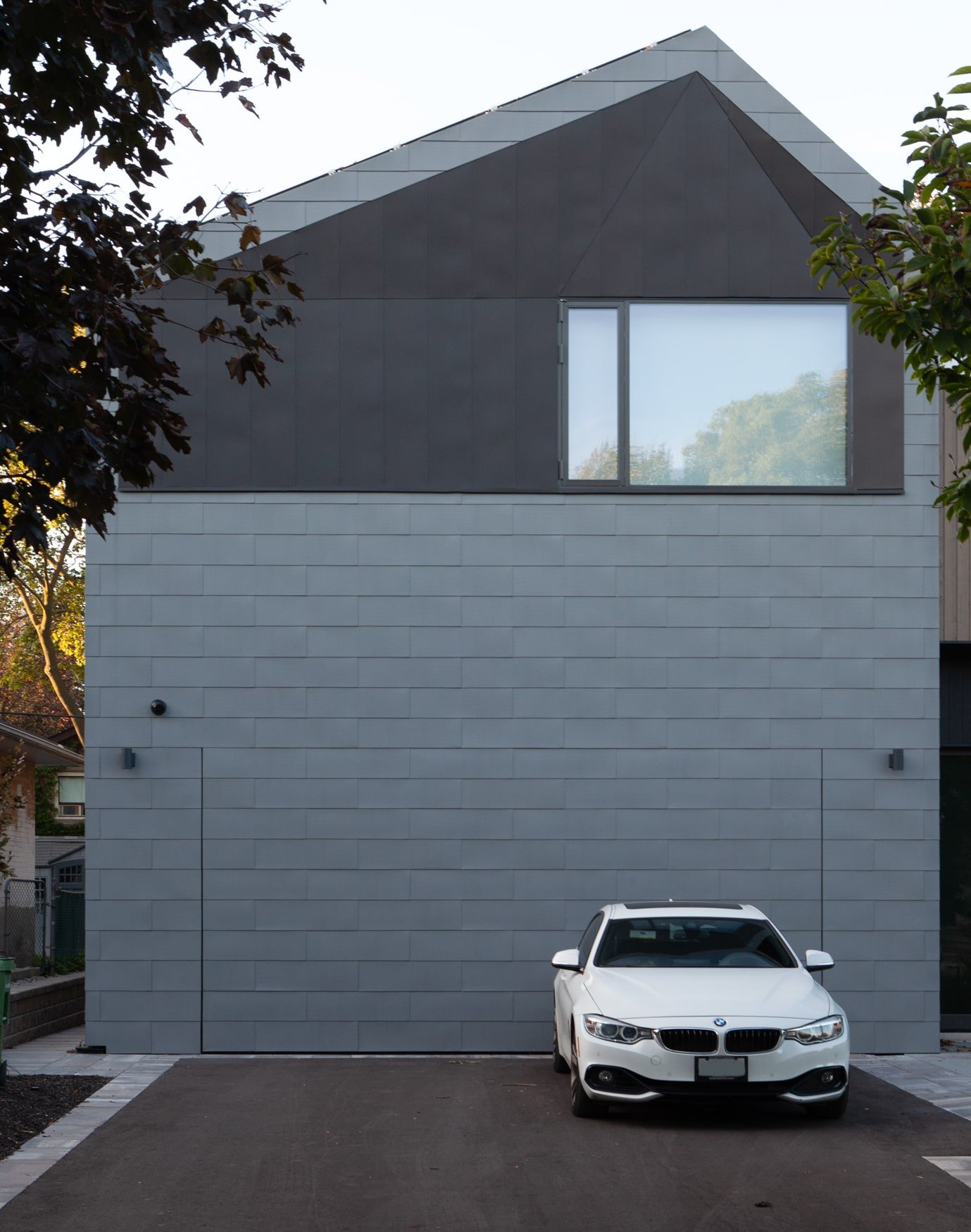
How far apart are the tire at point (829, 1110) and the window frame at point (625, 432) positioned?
5757mm

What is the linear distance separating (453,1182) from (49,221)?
18.5 ft

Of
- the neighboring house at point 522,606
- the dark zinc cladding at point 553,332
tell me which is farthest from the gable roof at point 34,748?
the dark zinc cladding at point 553,332

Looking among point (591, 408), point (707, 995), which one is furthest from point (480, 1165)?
point (591, 408)

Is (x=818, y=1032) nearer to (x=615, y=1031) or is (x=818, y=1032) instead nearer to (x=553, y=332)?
(x=615, y=1031)

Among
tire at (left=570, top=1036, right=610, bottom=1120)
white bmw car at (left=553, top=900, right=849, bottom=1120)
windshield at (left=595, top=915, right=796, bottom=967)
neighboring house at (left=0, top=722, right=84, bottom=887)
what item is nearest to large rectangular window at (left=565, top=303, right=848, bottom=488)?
windshield at (left=595, top=915, right=796, bottom=967)

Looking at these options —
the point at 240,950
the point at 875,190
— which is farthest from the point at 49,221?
the point at 875,190

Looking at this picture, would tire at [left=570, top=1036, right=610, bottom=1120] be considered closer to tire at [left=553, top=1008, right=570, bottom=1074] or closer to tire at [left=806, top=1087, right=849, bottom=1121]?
tire at [left=806, top=1087, right=849, bottom=1121]

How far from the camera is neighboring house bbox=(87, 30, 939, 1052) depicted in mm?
13461

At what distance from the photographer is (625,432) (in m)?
13.8

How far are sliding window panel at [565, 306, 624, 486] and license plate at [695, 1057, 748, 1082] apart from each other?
581cm

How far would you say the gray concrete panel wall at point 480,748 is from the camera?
13414 mm

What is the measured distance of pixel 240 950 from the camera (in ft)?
44.0

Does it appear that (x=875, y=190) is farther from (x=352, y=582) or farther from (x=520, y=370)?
(x=352, y=582)

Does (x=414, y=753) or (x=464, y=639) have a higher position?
(x=464, y=639)
